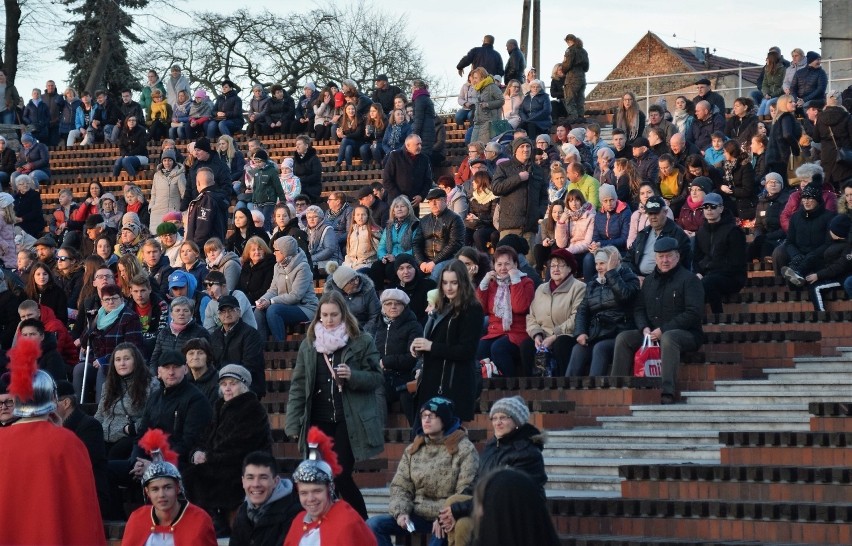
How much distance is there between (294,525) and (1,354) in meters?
6.61

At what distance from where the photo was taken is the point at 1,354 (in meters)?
15.3

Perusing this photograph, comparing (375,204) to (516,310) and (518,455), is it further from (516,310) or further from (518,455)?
(518,455)

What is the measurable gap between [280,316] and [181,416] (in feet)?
15.9

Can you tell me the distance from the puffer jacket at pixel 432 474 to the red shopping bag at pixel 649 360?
3877 mm

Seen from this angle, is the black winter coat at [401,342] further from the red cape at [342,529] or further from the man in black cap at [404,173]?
the man in black cap at [404,173]

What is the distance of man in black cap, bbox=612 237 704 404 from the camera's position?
13.9 meters

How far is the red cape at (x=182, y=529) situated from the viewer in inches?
395

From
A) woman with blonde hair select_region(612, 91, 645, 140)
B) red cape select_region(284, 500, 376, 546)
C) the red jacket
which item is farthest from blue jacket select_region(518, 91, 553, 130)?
red cape select_region(284, 500, 376, 546)

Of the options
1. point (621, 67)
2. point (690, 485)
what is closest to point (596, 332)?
point (690, 485)

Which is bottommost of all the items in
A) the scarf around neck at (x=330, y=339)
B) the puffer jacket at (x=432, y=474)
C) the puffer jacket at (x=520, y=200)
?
the puffer jacket at (x=432, y=474)

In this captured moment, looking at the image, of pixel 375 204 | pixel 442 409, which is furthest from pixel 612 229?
pixel 442 409

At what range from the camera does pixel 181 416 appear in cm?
1227

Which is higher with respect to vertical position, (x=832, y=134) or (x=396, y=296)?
(x=832, y=134)

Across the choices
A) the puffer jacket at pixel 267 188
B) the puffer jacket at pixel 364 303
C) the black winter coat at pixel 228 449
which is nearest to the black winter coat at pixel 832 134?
the puffer jacket at pixel 364 303
